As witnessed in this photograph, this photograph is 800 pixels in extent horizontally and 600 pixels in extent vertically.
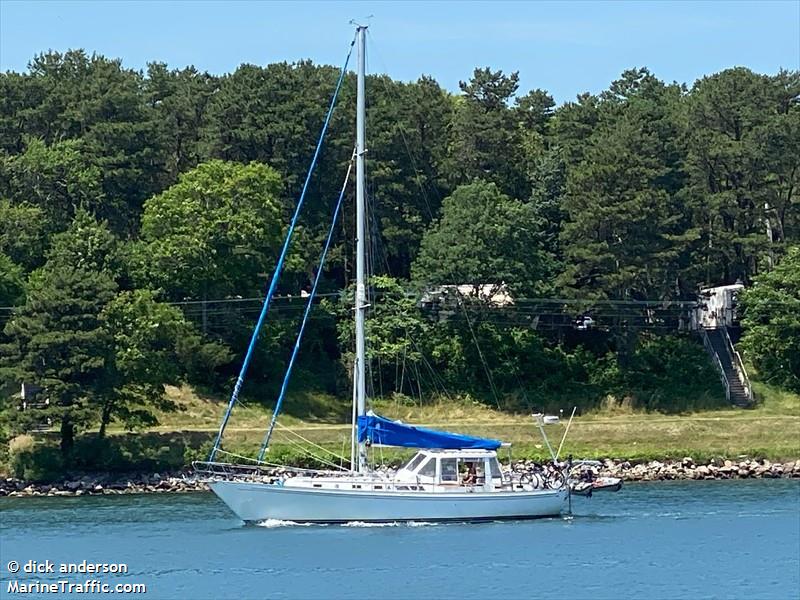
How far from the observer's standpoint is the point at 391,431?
185ft

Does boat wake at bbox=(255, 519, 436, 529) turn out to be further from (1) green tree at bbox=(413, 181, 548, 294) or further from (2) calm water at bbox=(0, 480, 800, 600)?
(1) green tree at bbox=(413, 181, 548, 294)

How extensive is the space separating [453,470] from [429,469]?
2.53 feet

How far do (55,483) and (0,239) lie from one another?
67.1ft

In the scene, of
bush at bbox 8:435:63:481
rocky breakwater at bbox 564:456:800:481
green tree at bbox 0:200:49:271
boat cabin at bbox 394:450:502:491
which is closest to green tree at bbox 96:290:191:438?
bush at bbox 8:435:63:481

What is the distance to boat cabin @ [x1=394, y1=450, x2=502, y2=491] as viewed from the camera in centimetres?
5650

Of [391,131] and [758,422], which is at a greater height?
[391,131]

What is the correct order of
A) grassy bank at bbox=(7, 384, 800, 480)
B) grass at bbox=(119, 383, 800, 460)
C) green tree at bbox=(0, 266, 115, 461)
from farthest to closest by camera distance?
1. grass at bbox=(119, 383, 800, 460)
2. grassy bank at bbox=(7, 384, 800, 480)
3. green tree at bbox=(0, 266, 115, 461)

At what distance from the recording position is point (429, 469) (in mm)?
56688

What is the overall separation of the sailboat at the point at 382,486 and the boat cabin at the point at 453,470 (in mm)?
32

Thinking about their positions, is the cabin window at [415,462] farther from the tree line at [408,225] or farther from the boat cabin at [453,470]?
the tree line at [408,225]

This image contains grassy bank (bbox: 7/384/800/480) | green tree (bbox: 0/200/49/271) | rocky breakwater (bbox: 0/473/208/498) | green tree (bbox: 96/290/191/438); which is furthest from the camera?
green tree (bbox: 0/200/49/271)

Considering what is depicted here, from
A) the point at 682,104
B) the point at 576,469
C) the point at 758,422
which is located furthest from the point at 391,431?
the point at 682,104

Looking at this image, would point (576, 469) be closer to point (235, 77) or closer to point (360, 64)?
point (360, 64)

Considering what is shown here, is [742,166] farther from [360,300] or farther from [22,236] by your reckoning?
[360,300]
